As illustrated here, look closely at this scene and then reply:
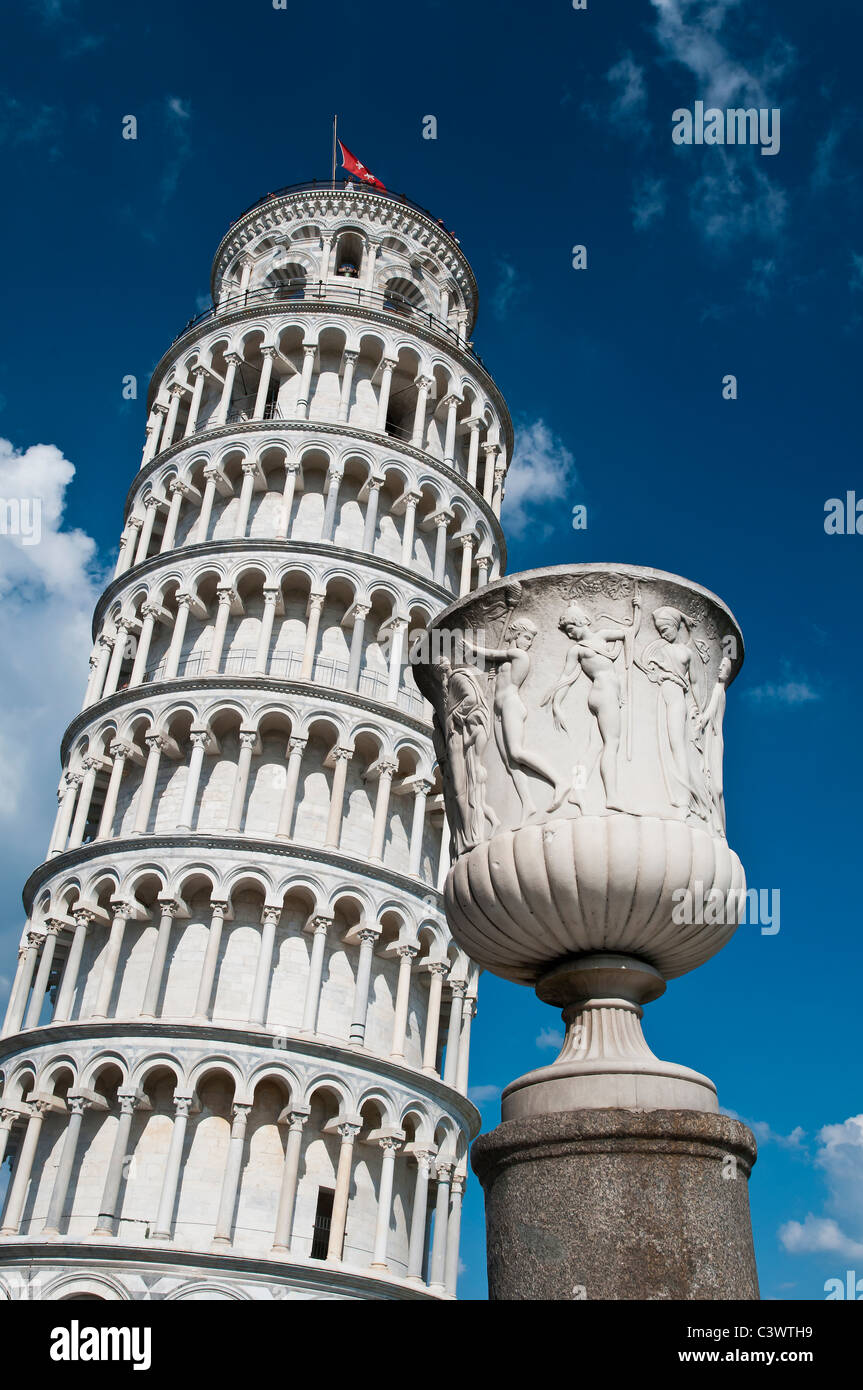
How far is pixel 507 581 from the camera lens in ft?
25.4

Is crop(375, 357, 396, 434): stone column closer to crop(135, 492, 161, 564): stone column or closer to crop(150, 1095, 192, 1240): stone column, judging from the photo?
crop(135, 492, 161, 564): stone column

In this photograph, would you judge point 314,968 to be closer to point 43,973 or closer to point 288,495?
point 43,973

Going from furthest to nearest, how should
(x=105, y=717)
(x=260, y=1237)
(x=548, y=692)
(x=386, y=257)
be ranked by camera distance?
(x=386, y=257), (x=105, y=717), (x=260, y=1237), (x=548, y=692)

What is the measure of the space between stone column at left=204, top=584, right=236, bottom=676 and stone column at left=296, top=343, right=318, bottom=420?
6943mm

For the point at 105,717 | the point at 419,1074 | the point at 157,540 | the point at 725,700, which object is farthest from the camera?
the point at 157,540

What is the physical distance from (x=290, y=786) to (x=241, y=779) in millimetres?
1313

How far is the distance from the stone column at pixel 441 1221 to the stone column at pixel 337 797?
8686 millimetres

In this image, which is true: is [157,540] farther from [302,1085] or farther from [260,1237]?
[260,1237]

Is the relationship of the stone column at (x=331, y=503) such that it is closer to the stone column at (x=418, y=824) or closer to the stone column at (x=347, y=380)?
the stone column at (x=347, y=380)

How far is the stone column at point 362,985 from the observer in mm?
30016

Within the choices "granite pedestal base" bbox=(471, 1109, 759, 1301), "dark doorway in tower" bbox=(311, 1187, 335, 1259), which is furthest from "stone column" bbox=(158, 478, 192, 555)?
"granite pedestal base" bbox=(471, 1109, 759, 1301)

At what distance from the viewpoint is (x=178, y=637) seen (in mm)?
35719

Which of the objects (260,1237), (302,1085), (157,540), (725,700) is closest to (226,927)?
(302,1085)
